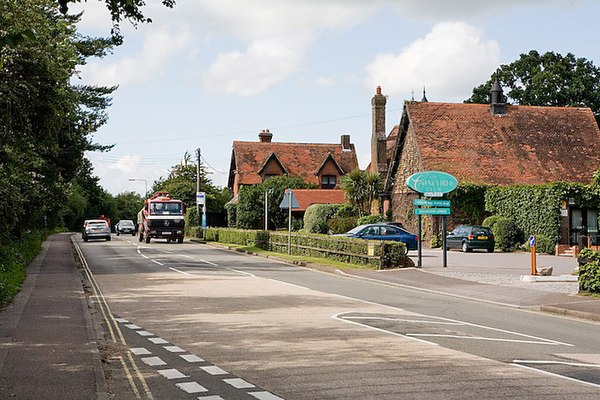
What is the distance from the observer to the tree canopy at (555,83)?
7556 cm

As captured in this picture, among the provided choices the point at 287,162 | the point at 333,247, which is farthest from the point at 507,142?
the point at 287,162

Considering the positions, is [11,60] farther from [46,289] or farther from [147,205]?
[147,205]

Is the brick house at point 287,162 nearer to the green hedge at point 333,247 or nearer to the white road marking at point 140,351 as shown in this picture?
the green hedge at point 333,247

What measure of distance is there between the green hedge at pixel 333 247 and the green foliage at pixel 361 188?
959cm

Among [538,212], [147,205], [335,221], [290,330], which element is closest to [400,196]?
[335,221]

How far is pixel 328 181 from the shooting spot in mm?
76688

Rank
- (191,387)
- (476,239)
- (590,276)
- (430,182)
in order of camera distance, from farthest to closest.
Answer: (476,239) → (430,182) → (590,276) → (191,387)

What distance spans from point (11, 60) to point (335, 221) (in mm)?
32364

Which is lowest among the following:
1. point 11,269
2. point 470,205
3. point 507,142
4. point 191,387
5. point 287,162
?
point 191,387

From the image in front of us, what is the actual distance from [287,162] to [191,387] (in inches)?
2689

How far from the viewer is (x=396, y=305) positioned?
17562 millimetres

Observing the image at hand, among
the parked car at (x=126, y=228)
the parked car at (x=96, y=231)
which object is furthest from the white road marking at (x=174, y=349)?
the parked car at (x=126, y=228)

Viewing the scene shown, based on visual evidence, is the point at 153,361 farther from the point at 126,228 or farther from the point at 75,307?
the point at 126,228

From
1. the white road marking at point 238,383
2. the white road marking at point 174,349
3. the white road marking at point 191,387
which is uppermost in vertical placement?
the white road marking at point 174,349
